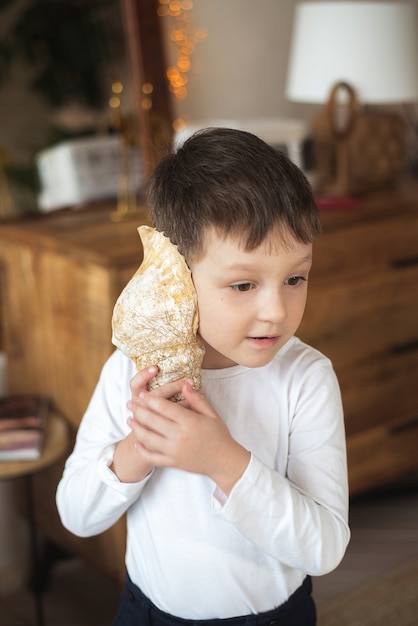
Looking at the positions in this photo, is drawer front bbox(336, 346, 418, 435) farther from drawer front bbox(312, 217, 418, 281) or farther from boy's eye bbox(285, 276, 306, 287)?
boy's eye bbox(285, 276, 306, 287)

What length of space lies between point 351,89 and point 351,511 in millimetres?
1090

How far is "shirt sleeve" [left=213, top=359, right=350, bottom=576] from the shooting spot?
838mm

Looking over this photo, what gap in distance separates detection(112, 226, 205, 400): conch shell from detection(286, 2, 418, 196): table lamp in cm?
143

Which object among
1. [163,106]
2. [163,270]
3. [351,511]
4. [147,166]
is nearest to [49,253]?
[147,166]

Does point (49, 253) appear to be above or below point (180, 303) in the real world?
below

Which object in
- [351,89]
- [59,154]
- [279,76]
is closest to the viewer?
[59,154]

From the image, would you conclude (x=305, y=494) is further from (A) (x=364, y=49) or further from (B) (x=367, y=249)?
(A) (x=364, y=49)


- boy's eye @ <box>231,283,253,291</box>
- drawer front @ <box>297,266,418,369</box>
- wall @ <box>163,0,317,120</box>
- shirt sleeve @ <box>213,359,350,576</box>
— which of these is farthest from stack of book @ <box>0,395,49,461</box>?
wall @ <box>163,0,317,120</box>

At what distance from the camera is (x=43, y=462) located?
1.61 meters

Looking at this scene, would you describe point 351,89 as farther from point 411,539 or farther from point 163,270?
point 163,270

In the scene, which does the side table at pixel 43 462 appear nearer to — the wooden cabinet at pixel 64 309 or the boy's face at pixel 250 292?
the wooden cabinet at pixel 64 309

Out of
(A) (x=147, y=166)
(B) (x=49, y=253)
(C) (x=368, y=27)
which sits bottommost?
(B) (x=49, y=253)

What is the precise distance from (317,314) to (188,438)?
1.14 m

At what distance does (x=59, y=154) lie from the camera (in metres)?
2.00
